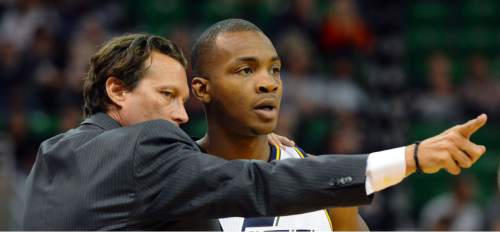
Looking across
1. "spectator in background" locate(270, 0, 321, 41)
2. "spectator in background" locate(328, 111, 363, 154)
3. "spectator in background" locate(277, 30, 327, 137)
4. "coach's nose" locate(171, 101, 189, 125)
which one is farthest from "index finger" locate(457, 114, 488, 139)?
"spectator in background" locate(270, 0, 321, 41)

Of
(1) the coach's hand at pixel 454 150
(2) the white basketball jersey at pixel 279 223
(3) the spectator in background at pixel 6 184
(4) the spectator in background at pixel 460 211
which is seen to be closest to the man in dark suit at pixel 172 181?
(1) the coach's hand at pixel 454 150

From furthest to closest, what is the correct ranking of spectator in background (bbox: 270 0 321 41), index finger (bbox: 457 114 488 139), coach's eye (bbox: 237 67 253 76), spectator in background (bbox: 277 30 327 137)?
spectator in background (bbox: 270 0 321 41) → spectator in background (bbox: 277 30 327 137) → coach's eye (bbox: 237 67 253 76) → index finger (bbox: 457 114 488 139)

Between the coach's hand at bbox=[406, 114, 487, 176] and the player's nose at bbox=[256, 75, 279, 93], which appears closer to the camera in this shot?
the coach's hand at bbox=[406, 114, 487, 176]

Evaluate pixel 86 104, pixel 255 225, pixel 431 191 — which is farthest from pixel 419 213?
pixel 86 104

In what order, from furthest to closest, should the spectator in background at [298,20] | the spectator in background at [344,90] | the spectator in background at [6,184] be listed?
the spectator in background at [298,20] → the spectator in background at [344,90] → the spectator in background at [6,184]

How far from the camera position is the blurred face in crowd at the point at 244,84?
14.7 feet

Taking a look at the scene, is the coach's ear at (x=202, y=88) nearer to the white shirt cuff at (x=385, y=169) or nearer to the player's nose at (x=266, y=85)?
the player's nose at (x=266, y=85)

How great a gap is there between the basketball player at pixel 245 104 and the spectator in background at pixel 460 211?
185 inches

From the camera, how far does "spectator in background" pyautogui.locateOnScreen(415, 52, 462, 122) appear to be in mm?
10875

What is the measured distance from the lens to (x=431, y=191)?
33.9 ft

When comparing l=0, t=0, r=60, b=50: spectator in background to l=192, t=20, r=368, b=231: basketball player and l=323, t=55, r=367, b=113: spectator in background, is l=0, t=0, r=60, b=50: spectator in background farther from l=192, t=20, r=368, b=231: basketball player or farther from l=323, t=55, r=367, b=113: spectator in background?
l=192, t=20, r=368, b=231: basketball player

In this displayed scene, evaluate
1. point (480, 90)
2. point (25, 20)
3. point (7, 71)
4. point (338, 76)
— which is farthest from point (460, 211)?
point (25, 20)

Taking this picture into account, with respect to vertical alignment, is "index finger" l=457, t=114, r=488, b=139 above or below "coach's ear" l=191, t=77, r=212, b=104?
below

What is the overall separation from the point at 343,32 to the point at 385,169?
854 cm
